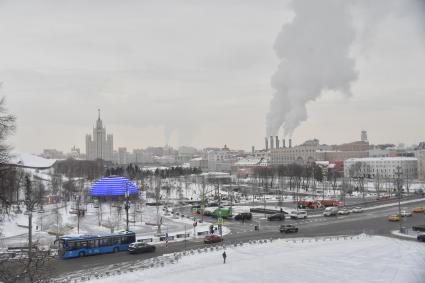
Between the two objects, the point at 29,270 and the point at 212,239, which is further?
the point at 212,239

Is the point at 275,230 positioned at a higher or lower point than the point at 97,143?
lower

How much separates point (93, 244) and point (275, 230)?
1056 centimetres

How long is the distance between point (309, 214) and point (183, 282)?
809 inches

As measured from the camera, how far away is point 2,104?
1152 cm

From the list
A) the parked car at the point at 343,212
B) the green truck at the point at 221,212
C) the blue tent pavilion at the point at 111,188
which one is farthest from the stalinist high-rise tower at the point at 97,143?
the parked car at the point at 343,212

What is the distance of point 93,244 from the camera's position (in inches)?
846

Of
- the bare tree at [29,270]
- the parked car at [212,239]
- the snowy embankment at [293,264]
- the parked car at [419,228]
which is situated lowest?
the snowy embankment at [293,264]

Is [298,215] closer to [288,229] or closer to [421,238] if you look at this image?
[288,229]

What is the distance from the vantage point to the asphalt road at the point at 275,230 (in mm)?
19609

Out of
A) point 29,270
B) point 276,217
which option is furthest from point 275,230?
point 29,270

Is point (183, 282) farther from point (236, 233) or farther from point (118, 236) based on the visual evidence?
point (236, 233)

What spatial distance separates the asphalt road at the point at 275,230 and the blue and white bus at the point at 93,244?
481 mm

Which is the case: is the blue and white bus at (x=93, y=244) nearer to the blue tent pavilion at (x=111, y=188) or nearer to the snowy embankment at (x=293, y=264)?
Answer: the snowy embankment at (x=293, y=264)

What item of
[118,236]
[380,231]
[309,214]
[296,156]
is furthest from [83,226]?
[296,156]
